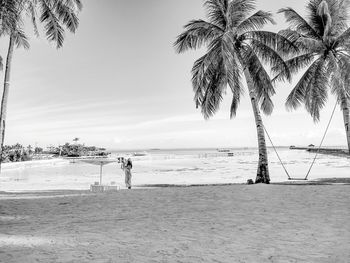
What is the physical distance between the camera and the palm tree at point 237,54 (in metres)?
15.6

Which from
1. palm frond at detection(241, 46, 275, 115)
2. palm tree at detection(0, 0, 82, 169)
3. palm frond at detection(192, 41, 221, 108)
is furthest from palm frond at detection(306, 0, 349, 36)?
palm tree at detection(0, 0, 82, 169)

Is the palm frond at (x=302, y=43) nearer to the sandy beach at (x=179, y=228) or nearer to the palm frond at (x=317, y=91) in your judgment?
the palm frond at (x=317, y=91)

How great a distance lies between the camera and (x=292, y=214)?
Result: 806 centimetres

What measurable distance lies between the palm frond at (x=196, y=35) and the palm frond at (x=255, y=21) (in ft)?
3.86

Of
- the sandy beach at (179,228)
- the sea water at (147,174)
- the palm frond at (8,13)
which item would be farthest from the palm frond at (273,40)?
the palm frond at (8,13)

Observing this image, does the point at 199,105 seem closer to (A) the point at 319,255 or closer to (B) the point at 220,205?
(B) the point at 220,205

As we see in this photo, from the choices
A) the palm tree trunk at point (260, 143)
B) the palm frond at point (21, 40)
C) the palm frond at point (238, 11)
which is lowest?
the palm tree trunk at point (260, 143)

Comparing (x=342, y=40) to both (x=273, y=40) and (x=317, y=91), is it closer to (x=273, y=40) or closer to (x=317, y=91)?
(x=317, y=91)

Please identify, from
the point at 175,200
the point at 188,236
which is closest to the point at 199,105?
the point at 175,200

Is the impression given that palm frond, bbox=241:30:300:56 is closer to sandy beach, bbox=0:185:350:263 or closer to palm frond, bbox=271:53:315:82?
palm frond, bbox=271:53:315:82

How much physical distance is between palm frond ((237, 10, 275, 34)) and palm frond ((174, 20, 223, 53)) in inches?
46.3

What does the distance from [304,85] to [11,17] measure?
15.1 metres

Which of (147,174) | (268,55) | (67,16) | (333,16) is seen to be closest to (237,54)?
(268,55)

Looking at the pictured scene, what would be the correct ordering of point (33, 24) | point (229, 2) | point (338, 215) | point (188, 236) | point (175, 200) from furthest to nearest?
point (229, 2)
point (33, 24)
point (175, 200)
point (338, 215)
point (188, 236)
